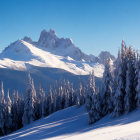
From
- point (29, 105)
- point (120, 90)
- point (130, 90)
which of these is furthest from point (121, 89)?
point (29, 105)

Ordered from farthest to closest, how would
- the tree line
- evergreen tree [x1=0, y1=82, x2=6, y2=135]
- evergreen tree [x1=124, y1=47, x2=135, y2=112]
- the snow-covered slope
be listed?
evergreen tree [x1=0, y1=82, x2=6, y2=135] < the tree line < evergreen tree [x1=124, y1=47, x2=135, y2=112] < the snow-covered slope

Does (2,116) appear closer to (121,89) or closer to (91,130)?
(121,89)

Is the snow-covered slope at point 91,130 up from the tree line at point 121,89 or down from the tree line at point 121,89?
Result: down

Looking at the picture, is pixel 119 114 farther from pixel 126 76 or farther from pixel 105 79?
pixel 105 79

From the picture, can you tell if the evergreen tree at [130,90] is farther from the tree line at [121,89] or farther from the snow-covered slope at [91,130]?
the snow-covered slope at [91,130]

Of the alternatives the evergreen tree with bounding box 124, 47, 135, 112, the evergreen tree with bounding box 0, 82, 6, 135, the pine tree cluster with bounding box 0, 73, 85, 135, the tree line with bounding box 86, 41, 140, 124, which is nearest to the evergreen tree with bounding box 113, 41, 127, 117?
the tree line with bounding box 86, 41, 140, 124

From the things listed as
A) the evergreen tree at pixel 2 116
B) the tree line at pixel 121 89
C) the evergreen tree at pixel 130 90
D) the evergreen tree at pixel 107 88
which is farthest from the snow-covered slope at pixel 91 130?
the evergreen tree at pixel 2 116

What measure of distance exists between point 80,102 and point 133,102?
26.1m

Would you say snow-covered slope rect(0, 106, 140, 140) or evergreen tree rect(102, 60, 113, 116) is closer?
snow-covered slope rect(0, 106, 140, 140)

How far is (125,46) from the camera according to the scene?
33.3 metres

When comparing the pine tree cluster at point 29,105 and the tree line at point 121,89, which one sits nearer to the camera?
the tree line at point 121,89

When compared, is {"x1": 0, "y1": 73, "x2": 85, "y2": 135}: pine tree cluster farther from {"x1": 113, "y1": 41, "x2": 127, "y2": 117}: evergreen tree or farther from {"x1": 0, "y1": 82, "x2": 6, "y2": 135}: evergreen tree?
{"x1": 113, "y1": 41, "x2": 127, "y2": 117}: evergreen tree

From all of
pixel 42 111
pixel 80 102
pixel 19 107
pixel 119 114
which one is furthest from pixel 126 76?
pixel 19 107

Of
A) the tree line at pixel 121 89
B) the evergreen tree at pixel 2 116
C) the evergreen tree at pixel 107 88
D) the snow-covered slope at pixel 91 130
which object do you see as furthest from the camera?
the evergreen tree at pixel 2 116
